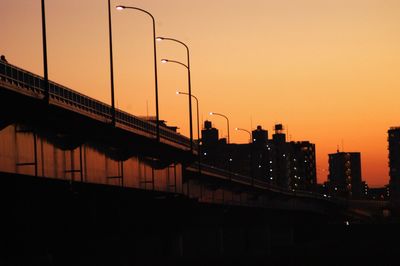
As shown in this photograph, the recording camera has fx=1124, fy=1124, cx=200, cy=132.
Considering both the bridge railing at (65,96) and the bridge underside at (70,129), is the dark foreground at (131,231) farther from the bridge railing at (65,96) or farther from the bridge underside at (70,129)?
the bridge railing at (65,96)

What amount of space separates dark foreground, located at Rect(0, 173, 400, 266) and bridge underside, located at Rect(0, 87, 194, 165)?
8.01ft

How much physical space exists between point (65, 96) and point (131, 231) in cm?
2737

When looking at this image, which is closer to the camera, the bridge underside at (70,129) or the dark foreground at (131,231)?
the bridge underside at (70,129)

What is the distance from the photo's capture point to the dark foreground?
184 feet

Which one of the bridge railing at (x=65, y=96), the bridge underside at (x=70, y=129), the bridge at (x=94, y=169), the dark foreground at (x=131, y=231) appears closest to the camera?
the bridge railing at (x=65, y=96)

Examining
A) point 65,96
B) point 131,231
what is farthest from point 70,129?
point 131,231

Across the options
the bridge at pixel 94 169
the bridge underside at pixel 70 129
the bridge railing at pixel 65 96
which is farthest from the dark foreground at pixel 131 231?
the bridge railing at pixel 65 96

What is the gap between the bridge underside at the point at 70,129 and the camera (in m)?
49.4

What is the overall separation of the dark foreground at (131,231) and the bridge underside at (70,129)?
2.44 metres

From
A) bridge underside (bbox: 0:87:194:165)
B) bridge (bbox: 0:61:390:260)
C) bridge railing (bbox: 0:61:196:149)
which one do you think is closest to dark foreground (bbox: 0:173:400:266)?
bridge (bbox: 0:61:390:260)

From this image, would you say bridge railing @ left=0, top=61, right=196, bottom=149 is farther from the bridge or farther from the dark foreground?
the dark foreground

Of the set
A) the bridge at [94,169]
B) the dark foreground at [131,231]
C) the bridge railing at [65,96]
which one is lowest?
the dark foreground at [131,231]

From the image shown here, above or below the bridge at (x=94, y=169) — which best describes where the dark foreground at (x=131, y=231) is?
below

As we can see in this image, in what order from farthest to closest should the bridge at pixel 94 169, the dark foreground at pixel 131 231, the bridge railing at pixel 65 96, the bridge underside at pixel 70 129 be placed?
the dark foreground at pixel 131 231 → the bridge at pixel 94 169 → the bridge underside at pixel 70 129 → the bridge railing at pixel 65 96
